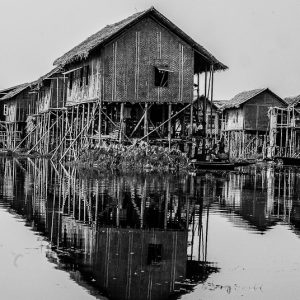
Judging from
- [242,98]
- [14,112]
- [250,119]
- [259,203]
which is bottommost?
[259,203]

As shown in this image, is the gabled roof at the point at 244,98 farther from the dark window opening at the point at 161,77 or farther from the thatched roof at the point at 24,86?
the dark window opening at the point at 161,77

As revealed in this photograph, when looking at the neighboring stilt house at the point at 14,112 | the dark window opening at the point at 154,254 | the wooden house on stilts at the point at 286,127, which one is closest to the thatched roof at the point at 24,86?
the neighboring stilt house at the point at 14,112

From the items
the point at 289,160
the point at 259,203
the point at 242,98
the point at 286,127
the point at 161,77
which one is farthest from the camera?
the point at 242,98

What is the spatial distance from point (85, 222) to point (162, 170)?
14.4 metres

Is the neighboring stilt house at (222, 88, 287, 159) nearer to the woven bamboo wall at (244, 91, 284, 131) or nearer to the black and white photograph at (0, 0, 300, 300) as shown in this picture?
the woven bamboo wall at (244, 91, 284, 131)

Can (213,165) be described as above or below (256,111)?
below

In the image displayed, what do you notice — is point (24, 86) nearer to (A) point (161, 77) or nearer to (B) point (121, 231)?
(A) point (161, 77)

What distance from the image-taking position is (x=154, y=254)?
761cm

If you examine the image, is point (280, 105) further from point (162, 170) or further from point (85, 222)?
point (85, 222)

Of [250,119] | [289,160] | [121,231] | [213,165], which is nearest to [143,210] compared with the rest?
[121,231]

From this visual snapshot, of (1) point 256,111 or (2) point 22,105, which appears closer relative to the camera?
(1) point 256,111

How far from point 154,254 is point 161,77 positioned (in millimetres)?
21176

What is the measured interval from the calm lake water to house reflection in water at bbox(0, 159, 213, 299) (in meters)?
0.01

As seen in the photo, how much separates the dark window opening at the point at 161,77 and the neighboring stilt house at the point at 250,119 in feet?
70.1
